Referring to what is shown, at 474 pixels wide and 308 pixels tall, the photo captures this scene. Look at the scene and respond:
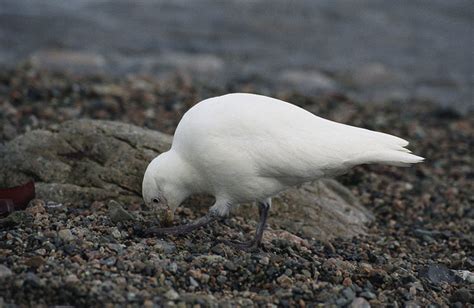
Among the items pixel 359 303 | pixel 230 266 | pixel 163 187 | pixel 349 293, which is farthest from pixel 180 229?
pixel 359 303

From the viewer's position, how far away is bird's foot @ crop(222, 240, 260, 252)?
5.92 meters

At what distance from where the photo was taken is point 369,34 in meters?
20.3

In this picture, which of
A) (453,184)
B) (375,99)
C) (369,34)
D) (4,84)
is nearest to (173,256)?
(453,184)

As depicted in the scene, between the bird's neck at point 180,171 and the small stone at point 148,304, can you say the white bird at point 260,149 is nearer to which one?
the bird's neck at point 180,171

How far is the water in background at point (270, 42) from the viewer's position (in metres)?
15.9

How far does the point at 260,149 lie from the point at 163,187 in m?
0.97

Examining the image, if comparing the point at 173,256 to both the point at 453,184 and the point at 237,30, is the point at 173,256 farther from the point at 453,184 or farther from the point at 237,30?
the point at 237,30

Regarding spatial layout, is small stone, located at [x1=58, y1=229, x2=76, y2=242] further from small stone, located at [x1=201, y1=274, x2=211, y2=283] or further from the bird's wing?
the bird's wing

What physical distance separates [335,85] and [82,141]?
944 centimetres

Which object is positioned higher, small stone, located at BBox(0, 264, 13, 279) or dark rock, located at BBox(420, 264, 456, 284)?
small stone, located at BBox(0, 264, 13, 279)

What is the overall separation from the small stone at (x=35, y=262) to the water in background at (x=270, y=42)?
1020cm

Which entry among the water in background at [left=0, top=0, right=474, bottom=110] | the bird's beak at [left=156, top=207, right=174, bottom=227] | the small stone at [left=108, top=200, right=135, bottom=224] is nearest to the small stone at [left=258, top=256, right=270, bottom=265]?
the bird's beak at [left=156, top=207, right=174, bottom=227]

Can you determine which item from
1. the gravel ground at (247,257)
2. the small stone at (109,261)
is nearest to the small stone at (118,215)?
the gravel ground at (247,257)

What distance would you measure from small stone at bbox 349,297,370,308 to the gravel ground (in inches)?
0.7
